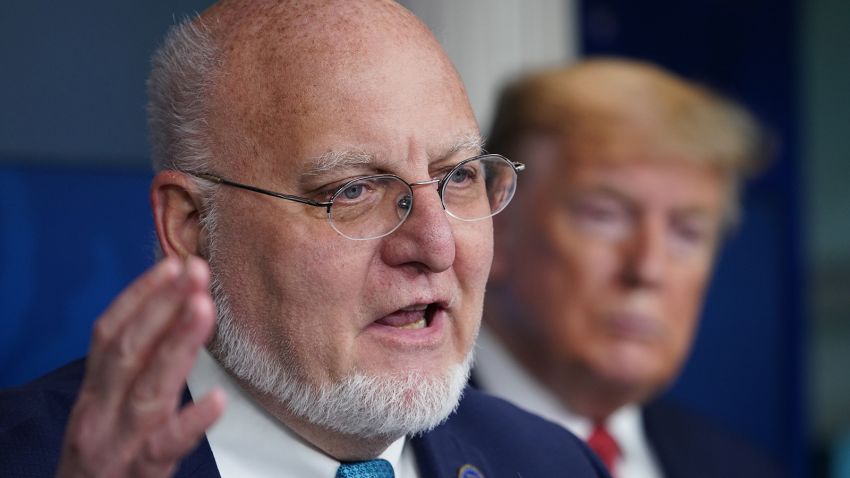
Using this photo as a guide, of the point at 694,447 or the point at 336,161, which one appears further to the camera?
the point at 694,447

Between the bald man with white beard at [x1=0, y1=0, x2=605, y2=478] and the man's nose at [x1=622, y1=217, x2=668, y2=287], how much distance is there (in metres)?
1.25

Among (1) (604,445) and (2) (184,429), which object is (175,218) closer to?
(2) (184,429)

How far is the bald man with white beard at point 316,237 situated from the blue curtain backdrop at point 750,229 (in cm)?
247

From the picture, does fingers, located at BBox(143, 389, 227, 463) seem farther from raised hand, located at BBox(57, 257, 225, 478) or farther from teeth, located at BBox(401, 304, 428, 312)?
teeth, located at BBox(401, 304, 428, 312)

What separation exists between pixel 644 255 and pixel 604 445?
537 mm

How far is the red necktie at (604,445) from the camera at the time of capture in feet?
9.28

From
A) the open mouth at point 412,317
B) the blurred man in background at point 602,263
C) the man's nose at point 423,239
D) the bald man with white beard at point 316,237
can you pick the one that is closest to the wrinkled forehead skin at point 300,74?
the bald man with white beard at point 316,237

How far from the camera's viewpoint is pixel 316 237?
1.50m

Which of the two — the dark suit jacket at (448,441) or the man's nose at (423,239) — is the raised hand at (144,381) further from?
the man's nose at (423,239)

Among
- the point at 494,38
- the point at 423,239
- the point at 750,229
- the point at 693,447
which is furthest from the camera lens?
the point at 750,229

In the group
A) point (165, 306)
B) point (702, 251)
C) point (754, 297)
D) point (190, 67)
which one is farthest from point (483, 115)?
point (165, 306)

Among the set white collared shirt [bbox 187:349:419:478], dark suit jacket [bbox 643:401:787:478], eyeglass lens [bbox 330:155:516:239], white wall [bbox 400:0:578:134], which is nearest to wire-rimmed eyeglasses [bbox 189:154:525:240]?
eyeglass lens [bbox 330:155:516:239]

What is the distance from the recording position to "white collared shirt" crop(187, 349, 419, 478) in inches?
61.3

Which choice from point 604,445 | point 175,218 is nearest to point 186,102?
point 175,218
